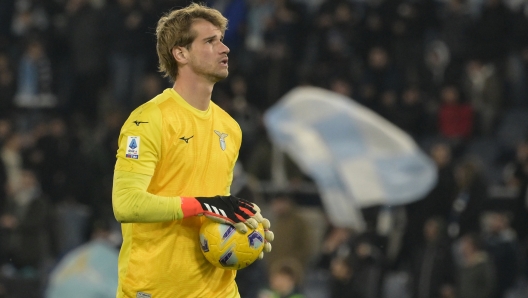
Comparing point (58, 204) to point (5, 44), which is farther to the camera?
point (5, 44)

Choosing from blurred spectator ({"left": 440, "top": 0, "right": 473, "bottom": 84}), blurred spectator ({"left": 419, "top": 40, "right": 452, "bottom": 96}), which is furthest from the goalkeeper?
blurred spectator ({"left": 440, "top": 0, "right": 473, "bottom": 84})

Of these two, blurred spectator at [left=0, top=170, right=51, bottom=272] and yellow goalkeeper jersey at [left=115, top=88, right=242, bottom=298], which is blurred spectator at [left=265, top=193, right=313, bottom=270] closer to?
blurred spectator at [left=0, top=170, right=51, bottom=272]

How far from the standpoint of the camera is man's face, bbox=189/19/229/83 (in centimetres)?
568

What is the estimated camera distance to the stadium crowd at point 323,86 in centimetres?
1393

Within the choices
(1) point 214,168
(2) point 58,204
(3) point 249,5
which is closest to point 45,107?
Result: (2) point 58,204

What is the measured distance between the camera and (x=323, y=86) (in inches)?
666

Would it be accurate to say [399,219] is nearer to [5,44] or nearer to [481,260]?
[481,260]

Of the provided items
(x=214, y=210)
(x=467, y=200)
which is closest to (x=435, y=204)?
(x=467, y=200)

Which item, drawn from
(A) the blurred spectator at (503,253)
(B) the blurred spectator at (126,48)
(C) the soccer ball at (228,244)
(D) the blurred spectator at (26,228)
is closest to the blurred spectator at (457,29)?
(A) the blurred spectator at (503,253)

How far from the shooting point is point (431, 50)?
58.0ft

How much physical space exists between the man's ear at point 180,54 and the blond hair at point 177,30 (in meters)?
0.02

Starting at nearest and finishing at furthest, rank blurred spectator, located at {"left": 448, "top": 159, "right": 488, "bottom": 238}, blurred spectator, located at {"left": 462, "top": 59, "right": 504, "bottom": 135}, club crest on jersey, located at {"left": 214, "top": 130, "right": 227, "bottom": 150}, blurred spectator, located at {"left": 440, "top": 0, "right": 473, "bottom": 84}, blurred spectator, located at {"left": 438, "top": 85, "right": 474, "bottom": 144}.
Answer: club crest on jersey, located at {"left": 214, "top": 130, "right": 227, "bottom": 150}, blurred spectator, located at {"left": 448, "top": 159, "right": 488, "bottom": 238}, blurred spectator, located at {"left": 438, "top": 85, "right": 474, "bottom": 144}, blurred spectator, located at {"left": 462, "top": 59, "right": 504, "bottom": 135}, blurred spectator, located at {"left": 440, "top": 0, "right": 473, "bottom": 84}

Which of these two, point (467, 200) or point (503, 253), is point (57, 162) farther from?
point (503, 253)

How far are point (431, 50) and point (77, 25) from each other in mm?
6263
